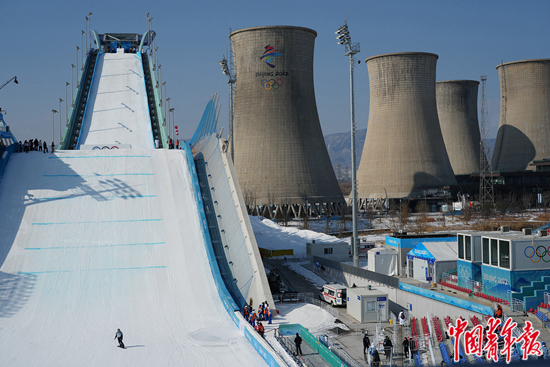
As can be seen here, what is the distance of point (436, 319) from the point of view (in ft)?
47.3

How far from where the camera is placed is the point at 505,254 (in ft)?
48.4

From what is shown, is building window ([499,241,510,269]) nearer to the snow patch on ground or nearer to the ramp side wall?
the ramp side wall

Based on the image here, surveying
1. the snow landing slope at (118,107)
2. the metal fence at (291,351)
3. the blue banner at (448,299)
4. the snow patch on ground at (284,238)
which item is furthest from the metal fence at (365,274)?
the snow landing slope at (118,107)

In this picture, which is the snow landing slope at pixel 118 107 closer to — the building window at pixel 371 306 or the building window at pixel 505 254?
the building window at pixel 371 306

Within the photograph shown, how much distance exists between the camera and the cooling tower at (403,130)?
46188 millimetres

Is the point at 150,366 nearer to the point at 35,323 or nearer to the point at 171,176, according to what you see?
the point at 35,323

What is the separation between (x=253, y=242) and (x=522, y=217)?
3584cm

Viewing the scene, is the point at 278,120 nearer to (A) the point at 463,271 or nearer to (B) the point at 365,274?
(B) the point at 365,274

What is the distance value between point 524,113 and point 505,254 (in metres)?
43.8

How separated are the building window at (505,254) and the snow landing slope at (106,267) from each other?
24.6 ft

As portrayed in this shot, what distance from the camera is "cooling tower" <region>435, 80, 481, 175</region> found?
2365 inches

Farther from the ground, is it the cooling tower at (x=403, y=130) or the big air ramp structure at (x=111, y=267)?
the cooling tower at (x=403, y=130)

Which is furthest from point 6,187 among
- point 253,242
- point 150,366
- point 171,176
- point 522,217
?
point 522,217

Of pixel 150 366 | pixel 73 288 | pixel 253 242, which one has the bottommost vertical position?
pixel 150 366
